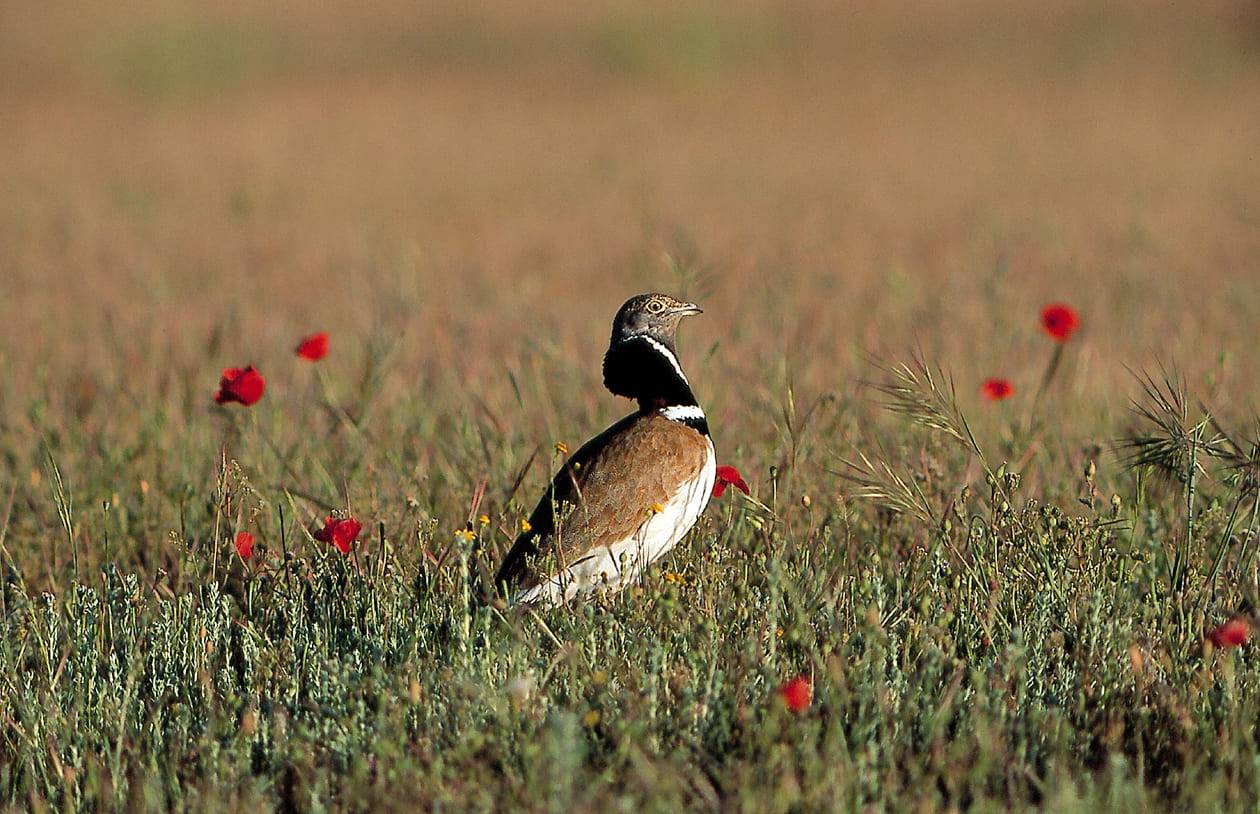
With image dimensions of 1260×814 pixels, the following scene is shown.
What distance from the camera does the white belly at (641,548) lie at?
13.5 ft

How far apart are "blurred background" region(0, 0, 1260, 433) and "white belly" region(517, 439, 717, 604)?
36.2 inches

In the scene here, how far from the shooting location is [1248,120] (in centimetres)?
1817

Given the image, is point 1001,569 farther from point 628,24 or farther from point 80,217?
point 628,24

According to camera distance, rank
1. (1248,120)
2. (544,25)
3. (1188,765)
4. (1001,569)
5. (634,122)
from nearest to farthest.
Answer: (1188,765), (1001,569), (1248,120), (634,122), (544,25)

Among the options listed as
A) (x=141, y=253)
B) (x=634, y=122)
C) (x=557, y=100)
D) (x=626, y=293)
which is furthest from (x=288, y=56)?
(x=626, y=293)

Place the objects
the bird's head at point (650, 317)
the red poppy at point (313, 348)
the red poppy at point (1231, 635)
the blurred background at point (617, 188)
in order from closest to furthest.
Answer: the red poppy at point (1231, 635) → the bird's head at point (650, 317) → the red poppy at point (313, 348) → the blurred background at point (617, 188)

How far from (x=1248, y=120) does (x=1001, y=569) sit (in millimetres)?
15817

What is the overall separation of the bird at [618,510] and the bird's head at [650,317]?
0.75 ft

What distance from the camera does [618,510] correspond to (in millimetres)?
4203

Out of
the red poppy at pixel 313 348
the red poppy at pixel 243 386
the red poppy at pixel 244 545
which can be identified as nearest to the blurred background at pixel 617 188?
the red poppy at pixel 313 348

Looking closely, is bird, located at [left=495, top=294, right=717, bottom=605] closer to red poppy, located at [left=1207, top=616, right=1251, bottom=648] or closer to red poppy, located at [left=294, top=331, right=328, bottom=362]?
red poppy, located at [left=294, top=331, right=328, bottom=362]

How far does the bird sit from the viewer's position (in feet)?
13.5

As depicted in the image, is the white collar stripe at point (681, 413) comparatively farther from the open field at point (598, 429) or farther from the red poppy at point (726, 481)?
the open field at point (598, 429)

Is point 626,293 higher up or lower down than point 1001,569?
lower down
